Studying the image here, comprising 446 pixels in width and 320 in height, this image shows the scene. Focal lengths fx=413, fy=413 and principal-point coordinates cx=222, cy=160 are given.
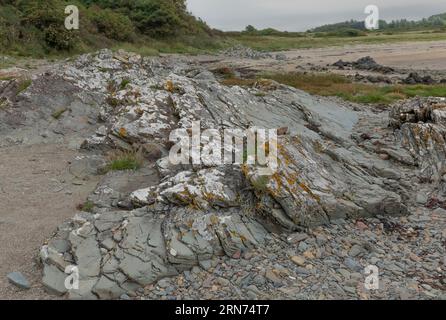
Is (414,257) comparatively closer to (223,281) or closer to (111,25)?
(223,281)

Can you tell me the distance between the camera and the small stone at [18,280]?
7184 millimetres

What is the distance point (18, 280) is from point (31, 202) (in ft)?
11.8

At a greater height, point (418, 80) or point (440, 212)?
point (418, 80)

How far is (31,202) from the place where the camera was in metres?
10.5

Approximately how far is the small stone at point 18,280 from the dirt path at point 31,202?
8 centimetres

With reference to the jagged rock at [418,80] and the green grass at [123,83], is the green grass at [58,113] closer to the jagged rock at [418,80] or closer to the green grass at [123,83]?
the green grass at [123,83]

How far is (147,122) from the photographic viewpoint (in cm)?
1366

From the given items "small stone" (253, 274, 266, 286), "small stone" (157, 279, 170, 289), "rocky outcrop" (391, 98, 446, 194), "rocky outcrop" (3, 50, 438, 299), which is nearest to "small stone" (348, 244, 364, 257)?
"rocky outcrop" (3, 50, 438, 299)

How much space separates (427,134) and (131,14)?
56782 mm

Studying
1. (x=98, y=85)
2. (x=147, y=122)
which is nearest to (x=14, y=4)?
(x=98, y=85)

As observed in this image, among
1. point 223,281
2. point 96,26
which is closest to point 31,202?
point 223,281

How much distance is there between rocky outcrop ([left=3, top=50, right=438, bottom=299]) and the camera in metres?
7.50

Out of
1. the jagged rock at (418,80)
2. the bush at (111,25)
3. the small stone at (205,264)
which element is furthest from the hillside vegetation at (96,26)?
the small stone at (205,264)
